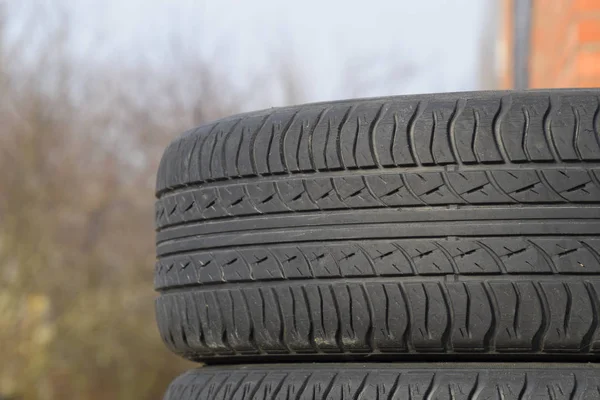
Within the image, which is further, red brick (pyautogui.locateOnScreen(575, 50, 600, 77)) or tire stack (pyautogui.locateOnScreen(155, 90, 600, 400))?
red brick (pyautogui.locateOnScreen(575, 50, 600, 77))

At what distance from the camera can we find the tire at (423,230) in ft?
5.56

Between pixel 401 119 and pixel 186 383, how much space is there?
2.58 ft

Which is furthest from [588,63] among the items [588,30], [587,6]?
[587,6]

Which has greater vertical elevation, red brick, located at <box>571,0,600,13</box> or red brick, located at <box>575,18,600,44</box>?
red brick, located at <box>571,0,600,13</box>

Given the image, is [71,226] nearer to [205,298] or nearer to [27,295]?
[27,295]

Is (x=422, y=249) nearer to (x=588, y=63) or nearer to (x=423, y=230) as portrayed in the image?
(x=423, y=230)

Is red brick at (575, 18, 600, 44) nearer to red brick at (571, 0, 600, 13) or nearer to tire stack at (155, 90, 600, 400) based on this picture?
red brick at (571, 0, 600, 13)

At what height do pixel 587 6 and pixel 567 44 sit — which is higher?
pixel 587 6

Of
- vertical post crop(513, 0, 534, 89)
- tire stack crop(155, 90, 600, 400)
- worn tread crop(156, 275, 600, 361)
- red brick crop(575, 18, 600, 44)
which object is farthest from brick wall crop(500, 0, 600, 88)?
worn tread crop(156, 275, 600, 361)

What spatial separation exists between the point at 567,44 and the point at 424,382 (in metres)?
3.62

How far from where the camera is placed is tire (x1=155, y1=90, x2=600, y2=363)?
169 cm

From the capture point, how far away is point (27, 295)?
1523 cm

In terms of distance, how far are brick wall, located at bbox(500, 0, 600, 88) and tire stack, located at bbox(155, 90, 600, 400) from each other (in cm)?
284

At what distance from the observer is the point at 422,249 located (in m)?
1.71
